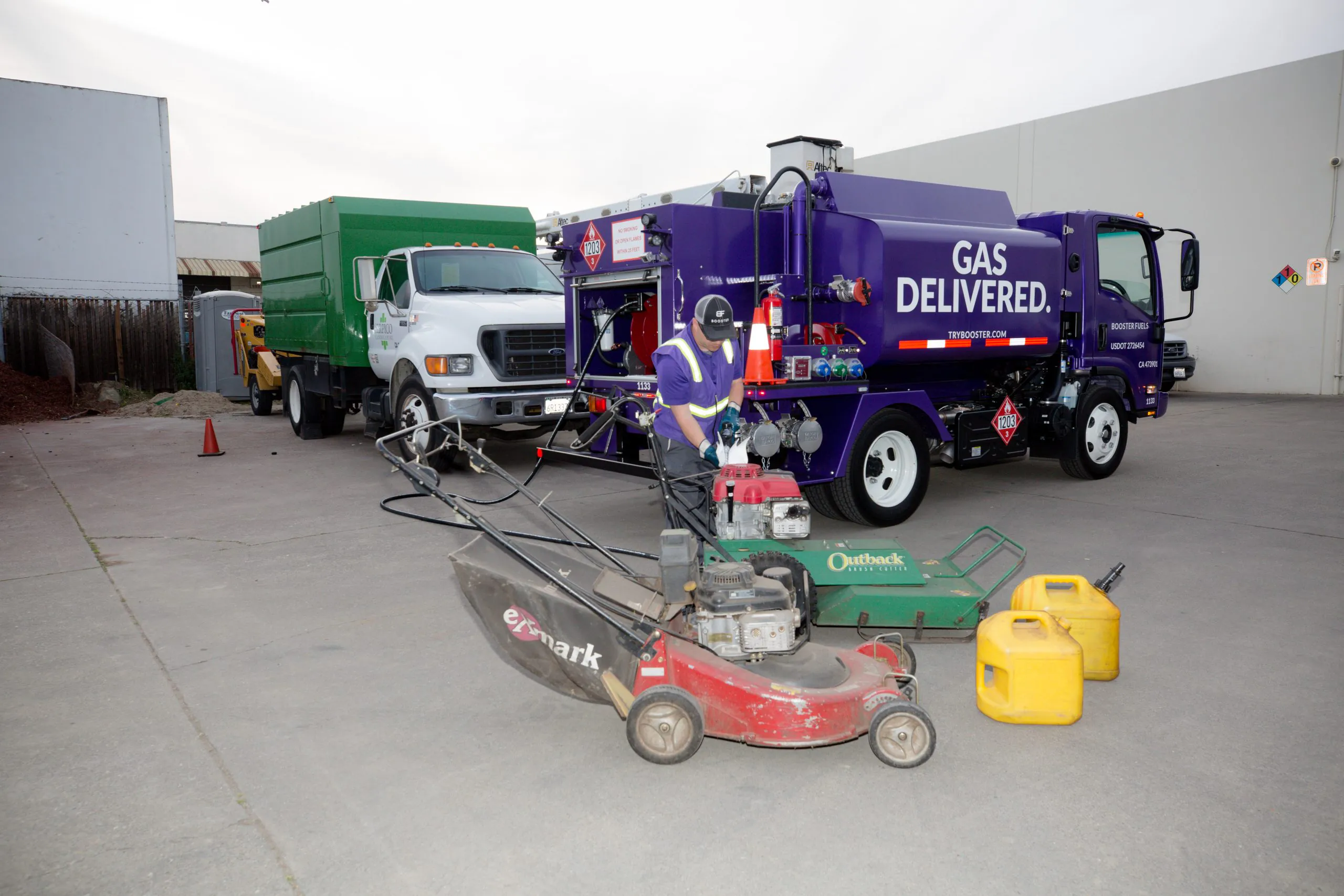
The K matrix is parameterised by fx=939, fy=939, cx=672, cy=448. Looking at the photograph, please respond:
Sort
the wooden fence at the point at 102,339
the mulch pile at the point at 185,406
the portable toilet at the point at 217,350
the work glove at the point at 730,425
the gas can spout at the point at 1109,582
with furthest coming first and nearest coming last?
the portable toilet at the point at 217,350
the wooden fence at the point at 102,339
the mulch pile at the point at 185,406
the work glove at the point at 730,425
the gas can spout at the point at 1109,582

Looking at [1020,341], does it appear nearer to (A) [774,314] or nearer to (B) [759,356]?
(A) [774,314]

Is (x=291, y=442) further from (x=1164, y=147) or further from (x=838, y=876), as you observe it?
(x=1164, y=147)

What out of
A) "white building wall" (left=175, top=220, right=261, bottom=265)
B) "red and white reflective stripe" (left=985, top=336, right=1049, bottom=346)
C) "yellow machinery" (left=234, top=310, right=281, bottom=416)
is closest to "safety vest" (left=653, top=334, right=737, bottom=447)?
"red and white reflective stripe" (left=985, top=336, right=1049, bottom=346)

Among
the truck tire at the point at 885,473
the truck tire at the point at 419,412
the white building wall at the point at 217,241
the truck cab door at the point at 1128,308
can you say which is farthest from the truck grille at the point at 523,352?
the white building wall at the point at 217,241

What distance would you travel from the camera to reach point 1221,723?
3.83 m

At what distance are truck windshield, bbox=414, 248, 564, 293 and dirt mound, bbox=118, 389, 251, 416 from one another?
970 centimetres

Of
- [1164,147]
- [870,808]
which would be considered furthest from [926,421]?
[1164,147]

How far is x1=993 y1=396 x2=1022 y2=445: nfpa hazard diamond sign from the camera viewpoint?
839cm

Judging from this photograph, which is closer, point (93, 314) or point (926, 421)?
point (926, 421)

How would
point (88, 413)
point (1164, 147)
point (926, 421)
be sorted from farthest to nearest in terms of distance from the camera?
point (1164, 147)
point (88, 413)
point (926, 421)

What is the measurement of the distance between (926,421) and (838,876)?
5.40m

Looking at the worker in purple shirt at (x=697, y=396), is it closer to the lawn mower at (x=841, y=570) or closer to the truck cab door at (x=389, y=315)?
the lawn mower at (x=841, y=570)

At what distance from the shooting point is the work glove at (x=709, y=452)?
5.32m

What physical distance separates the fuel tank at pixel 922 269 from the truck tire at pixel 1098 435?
124 cm
